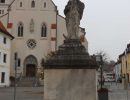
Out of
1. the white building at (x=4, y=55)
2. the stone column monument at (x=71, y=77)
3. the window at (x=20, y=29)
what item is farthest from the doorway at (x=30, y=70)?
the stone column monument at (x=71, y=77)

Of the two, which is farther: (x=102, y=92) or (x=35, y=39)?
(x=35, y=39)

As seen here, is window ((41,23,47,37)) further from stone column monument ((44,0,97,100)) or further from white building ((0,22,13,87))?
stone column monument ((44,0,97,100))

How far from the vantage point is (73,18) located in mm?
12180

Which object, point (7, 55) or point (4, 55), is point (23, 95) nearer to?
point (4, 55)

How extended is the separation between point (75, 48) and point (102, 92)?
8.17 metres

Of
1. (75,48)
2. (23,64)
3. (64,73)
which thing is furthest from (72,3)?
(23,64)

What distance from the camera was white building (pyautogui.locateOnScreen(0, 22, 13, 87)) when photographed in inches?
2422

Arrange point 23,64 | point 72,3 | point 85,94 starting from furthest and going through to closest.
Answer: point 23,64 → point 72,3 → point 85,94

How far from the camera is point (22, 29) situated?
2785 inches

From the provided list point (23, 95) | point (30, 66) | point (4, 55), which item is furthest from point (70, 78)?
point (30, 66)

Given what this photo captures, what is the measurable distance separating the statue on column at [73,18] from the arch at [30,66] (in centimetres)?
5795

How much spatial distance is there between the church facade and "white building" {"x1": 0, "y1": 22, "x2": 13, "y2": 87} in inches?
152

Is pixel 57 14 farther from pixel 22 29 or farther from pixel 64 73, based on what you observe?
pixel 64 73

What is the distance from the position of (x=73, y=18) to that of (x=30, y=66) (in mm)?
58828
